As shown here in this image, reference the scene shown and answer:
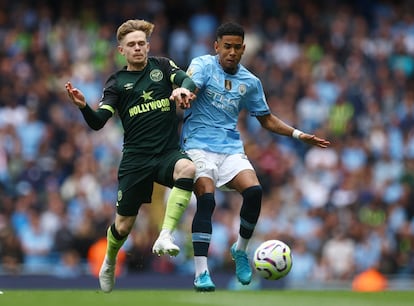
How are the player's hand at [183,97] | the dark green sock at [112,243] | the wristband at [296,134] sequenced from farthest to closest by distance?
the dark green sock at [112,243] → the wristband at [296,134] → the player's hand at [183,97]

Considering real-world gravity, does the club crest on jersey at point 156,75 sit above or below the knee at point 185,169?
above

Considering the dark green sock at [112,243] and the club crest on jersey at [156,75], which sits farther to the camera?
the dark green sock at [112,243]

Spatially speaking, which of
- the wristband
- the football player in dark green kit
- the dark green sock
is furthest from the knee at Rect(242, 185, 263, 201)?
the dark green sock

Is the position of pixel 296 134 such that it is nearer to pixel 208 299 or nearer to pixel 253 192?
pixel 253 192

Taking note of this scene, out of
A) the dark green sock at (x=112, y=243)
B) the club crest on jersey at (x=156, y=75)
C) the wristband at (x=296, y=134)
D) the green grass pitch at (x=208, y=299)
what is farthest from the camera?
the green grass pitch at (x=208, y=299)

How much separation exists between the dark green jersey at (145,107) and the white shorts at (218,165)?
29 cm

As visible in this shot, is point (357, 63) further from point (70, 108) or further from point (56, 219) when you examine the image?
point (56, 219)

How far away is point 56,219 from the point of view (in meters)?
20.9

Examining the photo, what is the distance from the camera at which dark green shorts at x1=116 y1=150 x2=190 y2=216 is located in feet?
42.2

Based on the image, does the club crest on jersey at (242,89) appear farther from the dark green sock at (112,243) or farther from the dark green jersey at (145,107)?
the dark green sock at (112,243)

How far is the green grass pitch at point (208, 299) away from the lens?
14562 millimetres

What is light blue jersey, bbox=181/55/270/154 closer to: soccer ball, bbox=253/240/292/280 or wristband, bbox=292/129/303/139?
wristband, bbox=292/129/303/139

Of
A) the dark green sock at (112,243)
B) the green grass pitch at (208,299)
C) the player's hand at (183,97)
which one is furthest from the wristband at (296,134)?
the dark green sock at (112,243)

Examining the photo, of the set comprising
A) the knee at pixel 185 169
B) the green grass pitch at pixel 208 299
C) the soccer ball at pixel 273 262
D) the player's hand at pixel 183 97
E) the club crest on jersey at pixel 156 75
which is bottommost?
the green grass pitch at pixel 208 299
